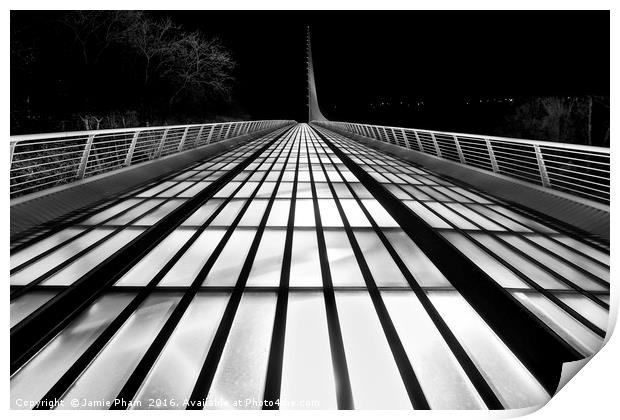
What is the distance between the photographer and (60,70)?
1283 centimetres

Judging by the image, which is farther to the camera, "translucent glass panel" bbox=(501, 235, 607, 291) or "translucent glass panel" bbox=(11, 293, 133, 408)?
"translucent glass panel" bbox=(501, 235, 607, 291)

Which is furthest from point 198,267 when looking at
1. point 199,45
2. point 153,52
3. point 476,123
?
point 476,123

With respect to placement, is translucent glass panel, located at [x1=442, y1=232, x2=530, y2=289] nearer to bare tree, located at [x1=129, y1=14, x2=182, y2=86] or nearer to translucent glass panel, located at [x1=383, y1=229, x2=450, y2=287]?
translucent glass panel, located at [x1=383, y1=229, x2=450, y2=287]

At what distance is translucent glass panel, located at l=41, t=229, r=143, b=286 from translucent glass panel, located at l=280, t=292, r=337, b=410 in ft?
5.66

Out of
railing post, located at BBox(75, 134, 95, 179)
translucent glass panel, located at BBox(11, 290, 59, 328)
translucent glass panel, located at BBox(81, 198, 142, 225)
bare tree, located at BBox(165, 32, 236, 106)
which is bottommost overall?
translucent glass panel, located at BBox(11, 290, 59, 328)

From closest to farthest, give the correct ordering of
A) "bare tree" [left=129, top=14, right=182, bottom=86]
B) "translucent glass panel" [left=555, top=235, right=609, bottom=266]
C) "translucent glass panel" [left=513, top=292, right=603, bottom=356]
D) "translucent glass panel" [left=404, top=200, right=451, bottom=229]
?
1. "translucent glass panel" [left=513, top=292, right=603, bottom=356]
2. "translucent glass panel" [left=555, top=235, right=609, bottom=266]
3. "translucent glass panel" [left=404, top=200, right=451, bottom=229]
4. "bare tree" [left=129, top=14, right=182, bottom=86]

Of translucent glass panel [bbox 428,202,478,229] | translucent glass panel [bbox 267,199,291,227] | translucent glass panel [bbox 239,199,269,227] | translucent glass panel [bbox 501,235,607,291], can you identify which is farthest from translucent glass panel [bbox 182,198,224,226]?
translucent glass panel [bbox 501,235,607,291]

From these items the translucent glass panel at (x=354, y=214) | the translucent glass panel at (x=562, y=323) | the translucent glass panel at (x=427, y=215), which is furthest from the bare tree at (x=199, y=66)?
the translucent glass panel at (x=562, y=323)

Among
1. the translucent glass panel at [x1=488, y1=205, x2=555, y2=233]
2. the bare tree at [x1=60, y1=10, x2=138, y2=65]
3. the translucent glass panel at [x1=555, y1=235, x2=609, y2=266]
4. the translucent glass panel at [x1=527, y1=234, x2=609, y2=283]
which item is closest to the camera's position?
the translucent glass panel at [x1=527, y1=234, x2=609, y2=283]

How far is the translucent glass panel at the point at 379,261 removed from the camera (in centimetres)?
273

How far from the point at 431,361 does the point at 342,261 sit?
122cm

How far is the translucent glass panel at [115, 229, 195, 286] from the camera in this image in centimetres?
272

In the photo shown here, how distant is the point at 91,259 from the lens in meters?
3.04

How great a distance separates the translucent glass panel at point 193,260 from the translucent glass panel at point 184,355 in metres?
0.35
